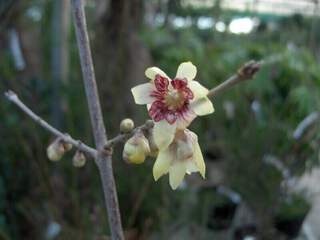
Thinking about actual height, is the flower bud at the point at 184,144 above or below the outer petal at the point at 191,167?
above

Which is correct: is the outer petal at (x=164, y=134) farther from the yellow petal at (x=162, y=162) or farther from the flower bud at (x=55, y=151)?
the flower bud at (x=55, y=151)

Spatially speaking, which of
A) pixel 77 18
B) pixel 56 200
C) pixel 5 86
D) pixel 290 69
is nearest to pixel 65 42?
pixel 5 86

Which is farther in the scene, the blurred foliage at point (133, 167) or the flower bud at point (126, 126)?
the blurred foliage at point (133, 167)

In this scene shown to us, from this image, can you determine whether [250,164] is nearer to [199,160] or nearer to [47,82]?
[47,82]

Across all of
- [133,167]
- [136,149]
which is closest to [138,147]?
[136,149]

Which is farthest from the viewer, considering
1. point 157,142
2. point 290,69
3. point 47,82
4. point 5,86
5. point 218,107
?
point 290,69

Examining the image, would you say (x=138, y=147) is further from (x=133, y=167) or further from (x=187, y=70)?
(x=133, y=167)

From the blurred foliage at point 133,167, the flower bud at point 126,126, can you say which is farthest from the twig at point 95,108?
the blurred foliage at point 133,167
